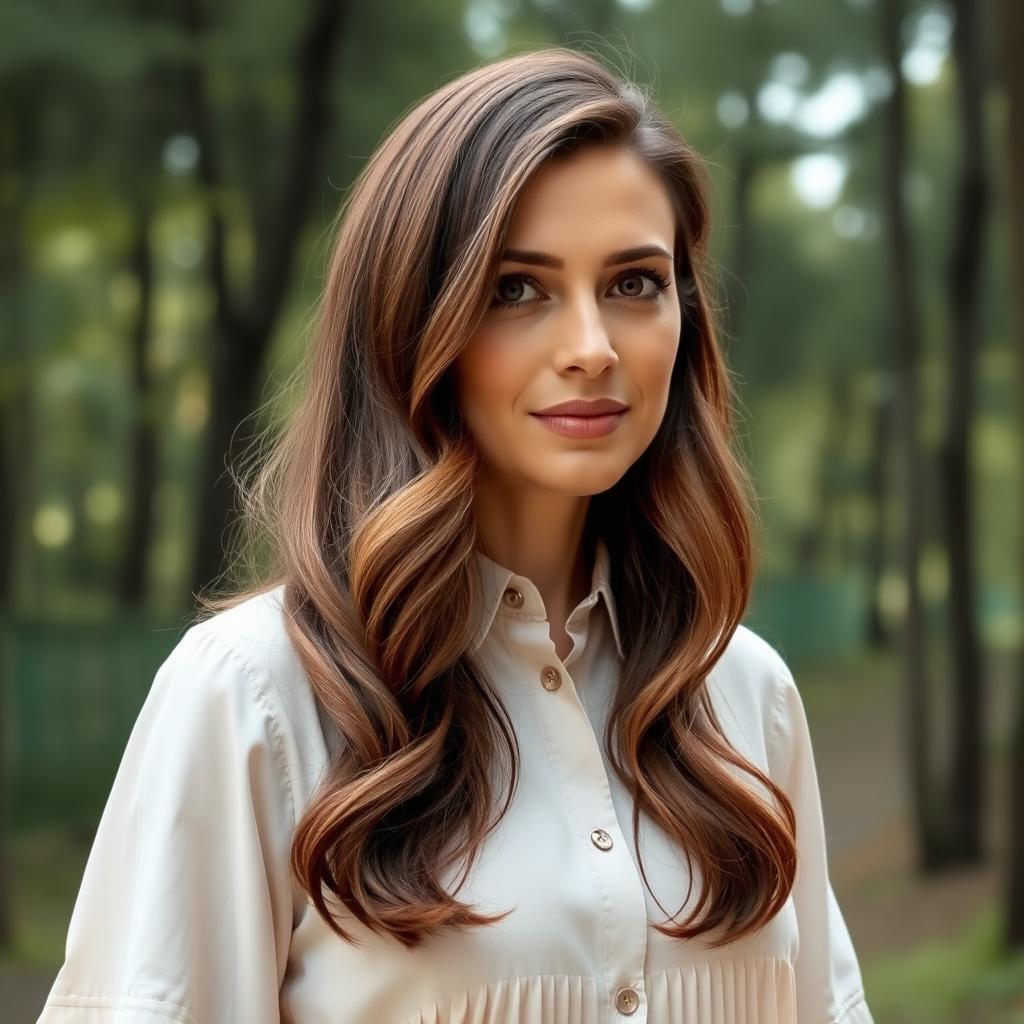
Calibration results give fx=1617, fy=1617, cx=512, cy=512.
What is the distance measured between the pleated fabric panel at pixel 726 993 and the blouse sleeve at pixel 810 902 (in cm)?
18

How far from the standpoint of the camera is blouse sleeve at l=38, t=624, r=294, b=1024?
1687 mm

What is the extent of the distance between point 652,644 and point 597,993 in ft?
1.56

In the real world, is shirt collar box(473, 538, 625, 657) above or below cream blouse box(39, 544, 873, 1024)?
above

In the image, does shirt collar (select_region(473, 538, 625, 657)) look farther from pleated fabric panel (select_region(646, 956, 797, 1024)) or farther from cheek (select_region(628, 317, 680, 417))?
pleated fabric panel (select_region(646, 956, 797, 1024))

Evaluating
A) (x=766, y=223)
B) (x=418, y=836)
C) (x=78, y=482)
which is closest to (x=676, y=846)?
(x=418, y=836)

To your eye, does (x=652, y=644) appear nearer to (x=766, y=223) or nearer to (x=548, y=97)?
(x=548, y=97)

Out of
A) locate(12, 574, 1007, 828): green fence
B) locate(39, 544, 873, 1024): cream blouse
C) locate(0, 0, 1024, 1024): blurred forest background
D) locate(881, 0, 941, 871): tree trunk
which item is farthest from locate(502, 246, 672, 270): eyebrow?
locate(12, 574, 1007, 828): green fence

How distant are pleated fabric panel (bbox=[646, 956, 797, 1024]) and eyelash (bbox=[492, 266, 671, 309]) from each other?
2.57ft

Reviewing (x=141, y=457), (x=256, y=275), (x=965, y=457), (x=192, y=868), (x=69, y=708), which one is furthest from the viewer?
(x=141, y=457)

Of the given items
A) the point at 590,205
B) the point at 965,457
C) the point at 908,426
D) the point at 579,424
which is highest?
the point at 590,205

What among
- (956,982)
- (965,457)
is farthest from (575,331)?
(965,457)

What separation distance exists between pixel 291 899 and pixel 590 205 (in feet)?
2.81

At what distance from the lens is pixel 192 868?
170 cm

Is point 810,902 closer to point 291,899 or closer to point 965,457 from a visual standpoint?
point 291,899
